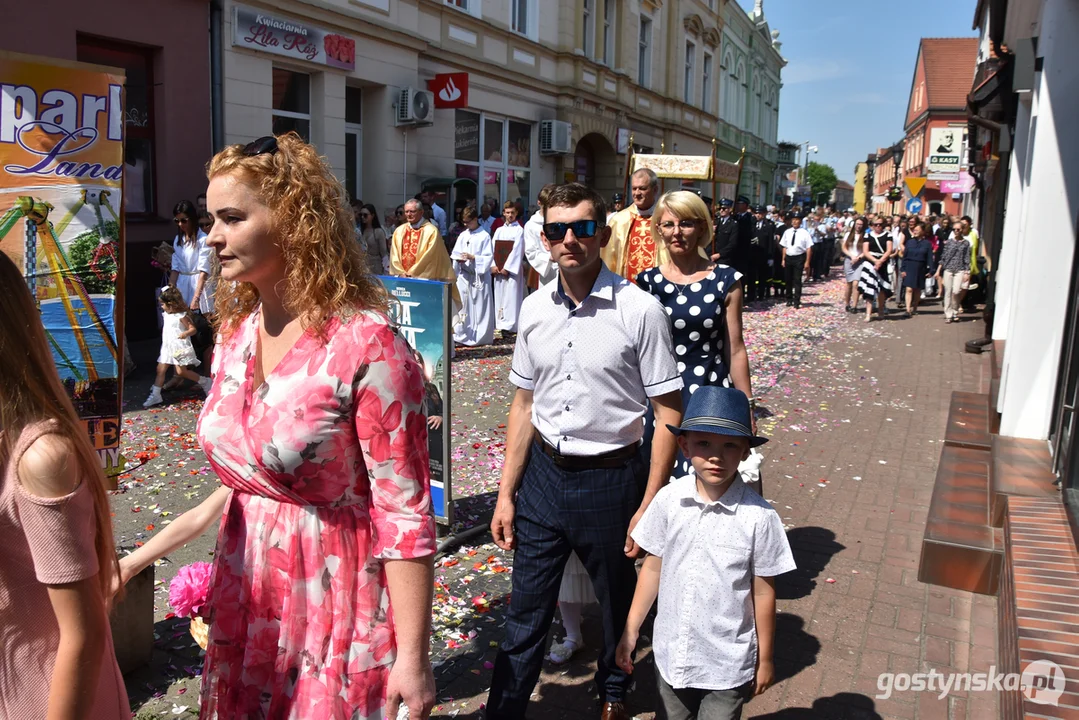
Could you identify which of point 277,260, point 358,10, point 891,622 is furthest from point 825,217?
point 277,260

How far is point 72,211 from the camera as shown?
4219 mm

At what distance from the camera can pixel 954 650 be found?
3994 mm

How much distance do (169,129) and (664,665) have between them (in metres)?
11.5

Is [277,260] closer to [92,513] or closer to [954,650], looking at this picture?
[92,513]

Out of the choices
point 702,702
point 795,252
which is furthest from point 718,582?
point 795,252

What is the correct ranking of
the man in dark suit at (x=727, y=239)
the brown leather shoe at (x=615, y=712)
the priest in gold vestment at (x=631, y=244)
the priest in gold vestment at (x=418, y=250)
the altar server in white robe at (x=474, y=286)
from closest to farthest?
the brown leather shoe at (x=615, y=712)
the priest in gold vestment at (x=631, y=244)
the priest in gold vestment at (x=418, y=250)
the altar server in white robe at (x=474, y=286)
the man in dark suit at (x=727, y=239)

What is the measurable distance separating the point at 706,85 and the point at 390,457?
1437 inches

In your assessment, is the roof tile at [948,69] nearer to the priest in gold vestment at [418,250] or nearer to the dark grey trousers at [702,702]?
the priest in gold vestment at [418,250]

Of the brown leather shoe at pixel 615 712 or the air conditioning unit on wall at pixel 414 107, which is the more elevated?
the air conditioning unit on wall at pixel 414 107

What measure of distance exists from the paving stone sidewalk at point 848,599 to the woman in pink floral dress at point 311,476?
5.57ft

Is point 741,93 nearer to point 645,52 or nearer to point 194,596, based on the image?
point 645,52

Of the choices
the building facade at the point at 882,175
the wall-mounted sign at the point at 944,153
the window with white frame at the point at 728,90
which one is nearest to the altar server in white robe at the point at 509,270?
the wall-mounted sign at the point at 944,153

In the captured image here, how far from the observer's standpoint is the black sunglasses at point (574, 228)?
9.89 feet

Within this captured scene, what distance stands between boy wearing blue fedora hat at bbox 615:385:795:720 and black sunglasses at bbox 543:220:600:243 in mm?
711
